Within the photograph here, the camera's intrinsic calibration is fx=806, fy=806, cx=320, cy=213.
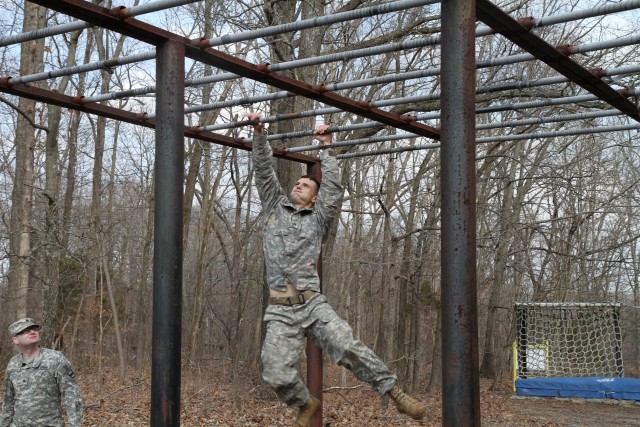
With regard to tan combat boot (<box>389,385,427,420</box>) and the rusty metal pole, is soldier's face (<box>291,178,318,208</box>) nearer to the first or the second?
tan combat boot (<box>389,385,427,420</box>)

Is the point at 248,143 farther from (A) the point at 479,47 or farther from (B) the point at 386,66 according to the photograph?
(A) the point at 479,47

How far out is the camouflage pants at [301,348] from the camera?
15.6 ft

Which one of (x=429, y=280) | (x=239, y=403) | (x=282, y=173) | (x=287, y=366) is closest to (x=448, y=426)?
(x=287, y=366)

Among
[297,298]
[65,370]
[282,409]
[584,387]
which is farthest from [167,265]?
[584,387]

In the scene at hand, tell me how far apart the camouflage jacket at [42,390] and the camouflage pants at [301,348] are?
5.17ft

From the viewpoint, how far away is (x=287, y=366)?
15.7ft

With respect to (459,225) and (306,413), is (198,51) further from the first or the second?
(306,413)

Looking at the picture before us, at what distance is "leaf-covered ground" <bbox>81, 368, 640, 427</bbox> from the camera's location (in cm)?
1168

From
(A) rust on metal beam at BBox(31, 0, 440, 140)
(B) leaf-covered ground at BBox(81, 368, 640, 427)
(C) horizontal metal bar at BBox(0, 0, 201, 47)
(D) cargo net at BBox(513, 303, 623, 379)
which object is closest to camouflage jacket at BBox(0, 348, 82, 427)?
(C) horizontal metal bar at BBox(0, 0, 201, 47)

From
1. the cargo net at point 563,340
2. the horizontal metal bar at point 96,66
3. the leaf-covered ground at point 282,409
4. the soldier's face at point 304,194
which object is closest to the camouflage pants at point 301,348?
the soldier's face at point 304,194

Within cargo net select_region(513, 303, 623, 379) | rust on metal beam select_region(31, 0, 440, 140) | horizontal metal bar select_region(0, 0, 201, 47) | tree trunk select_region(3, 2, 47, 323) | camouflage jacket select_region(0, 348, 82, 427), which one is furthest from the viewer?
cargo net select_region(513, 303, 623, 379)

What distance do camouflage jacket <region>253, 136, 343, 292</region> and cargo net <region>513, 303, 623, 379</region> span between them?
577 inches

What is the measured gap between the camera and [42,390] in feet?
18.1

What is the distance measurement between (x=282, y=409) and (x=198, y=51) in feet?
27.3
